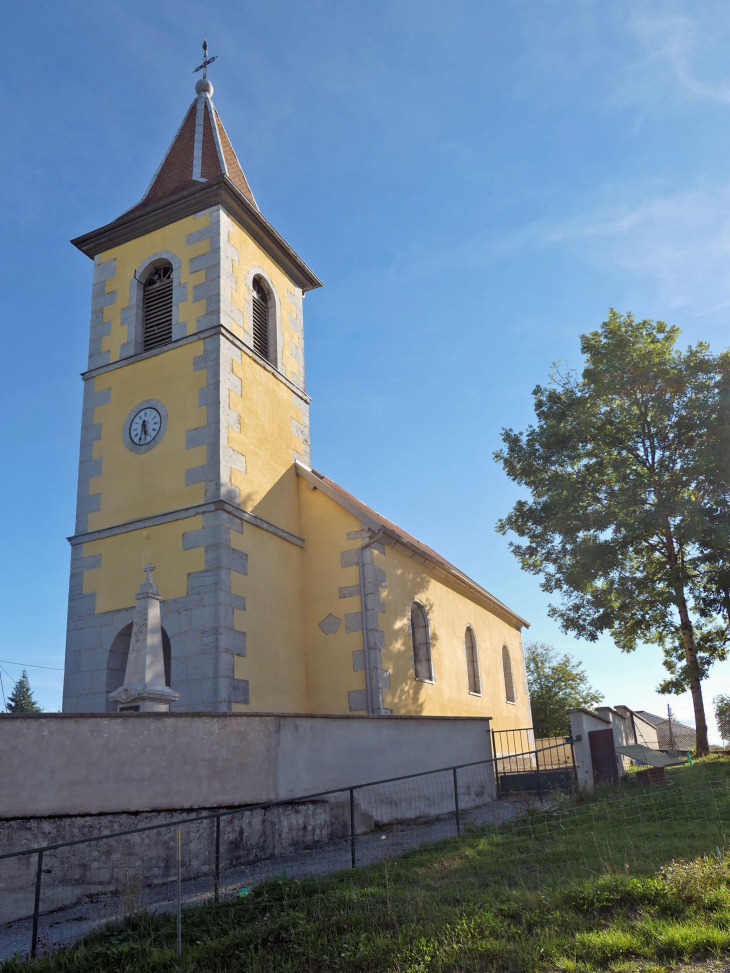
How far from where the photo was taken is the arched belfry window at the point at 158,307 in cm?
1772

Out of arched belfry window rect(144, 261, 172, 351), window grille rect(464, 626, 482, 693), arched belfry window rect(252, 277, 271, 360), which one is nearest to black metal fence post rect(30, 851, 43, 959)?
arched belfry window rect(144, 261, 172, 351)

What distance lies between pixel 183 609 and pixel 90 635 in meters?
2.26

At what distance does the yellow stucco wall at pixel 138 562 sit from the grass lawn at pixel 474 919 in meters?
7.60

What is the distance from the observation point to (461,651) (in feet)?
69.9

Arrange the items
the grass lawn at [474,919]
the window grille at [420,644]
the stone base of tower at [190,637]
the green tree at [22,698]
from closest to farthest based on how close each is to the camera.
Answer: the grass lawn at [474,919] → the stone base of tower at [190,637] → the window grille at [420,644] → the green tree at [22,698]

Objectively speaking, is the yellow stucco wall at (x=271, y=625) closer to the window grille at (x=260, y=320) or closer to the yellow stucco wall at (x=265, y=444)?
the yellow stucco wall at (x=265, y=444)

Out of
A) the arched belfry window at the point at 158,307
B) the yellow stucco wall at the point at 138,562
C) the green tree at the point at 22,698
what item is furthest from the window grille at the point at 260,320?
the green tree at the point at 22,698

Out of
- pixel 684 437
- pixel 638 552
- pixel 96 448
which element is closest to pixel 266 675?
pixel 96 448

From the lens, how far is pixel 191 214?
18.1 meters

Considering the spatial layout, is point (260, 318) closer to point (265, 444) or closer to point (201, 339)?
point (201, 339)

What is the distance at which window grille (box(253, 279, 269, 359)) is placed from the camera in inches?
728

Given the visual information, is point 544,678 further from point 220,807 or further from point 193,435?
point 220,807

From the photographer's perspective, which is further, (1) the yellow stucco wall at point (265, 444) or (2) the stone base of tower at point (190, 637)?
(1) the yellow stucco wall at point (265, 444)

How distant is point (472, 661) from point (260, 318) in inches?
434
